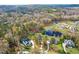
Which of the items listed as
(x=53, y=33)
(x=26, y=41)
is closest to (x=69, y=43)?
(x=53, y=33)

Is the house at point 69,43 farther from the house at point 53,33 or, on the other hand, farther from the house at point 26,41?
the house at point 26,41

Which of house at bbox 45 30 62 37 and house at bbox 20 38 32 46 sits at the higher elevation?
house at bbox 45 30 62 37

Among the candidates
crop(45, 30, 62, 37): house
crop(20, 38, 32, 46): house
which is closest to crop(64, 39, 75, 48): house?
crop(45, 30, 62, 37): house

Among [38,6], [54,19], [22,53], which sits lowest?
[22,53]

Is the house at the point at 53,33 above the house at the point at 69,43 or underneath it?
above

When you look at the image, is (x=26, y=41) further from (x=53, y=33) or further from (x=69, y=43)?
(x=69, y=43)

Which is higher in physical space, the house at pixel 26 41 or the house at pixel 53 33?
the house at pixel 53 33

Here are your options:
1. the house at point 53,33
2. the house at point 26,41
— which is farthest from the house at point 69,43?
the house at point 26,41

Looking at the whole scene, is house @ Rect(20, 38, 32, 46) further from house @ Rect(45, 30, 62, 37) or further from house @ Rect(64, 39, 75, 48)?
house @ Rect(64, 39, 75, 48)

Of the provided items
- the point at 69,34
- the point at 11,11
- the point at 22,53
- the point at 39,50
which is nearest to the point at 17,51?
the point at 22,53

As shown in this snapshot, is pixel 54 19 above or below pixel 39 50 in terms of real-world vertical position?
above

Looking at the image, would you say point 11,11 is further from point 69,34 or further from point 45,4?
point 69,34
